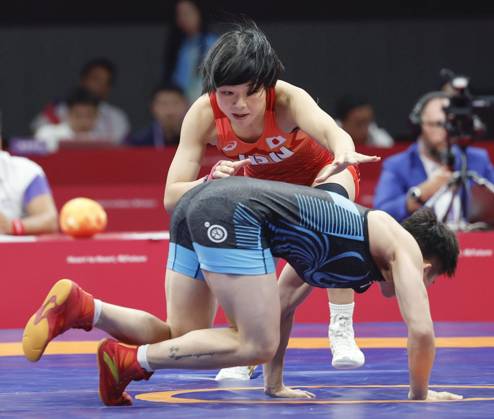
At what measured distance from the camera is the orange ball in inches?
263

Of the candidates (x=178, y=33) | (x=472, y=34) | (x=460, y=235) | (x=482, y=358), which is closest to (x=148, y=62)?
(x=178, y=33)

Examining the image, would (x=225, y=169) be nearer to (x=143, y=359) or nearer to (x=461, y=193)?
(x=143, y=359)

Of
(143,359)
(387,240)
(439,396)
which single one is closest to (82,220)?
(143,359)

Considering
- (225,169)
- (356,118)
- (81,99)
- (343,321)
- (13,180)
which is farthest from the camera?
(81,99)

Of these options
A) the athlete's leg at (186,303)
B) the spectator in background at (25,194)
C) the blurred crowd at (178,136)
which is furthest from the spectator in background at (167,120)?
the athlete's leg at (186,303)

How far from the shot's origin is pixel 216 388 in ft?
15.8

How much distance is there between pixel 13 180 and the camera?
705 centimetres

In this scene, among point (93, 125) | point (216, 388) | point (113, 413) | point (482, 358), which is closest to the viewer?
point (113, 413)

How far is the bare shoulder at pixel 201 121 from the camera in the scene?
4891 mm

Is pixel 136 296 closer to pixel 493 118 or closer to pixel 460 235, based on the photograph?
pixel 460 235

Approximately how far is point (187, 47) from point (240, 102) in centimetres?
590

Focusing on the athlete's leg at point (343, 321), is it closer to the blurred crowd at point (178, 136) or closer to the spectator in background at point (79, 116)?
the blurred crowd at point (178, 136)

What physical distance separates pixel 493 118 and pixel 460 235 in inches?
152

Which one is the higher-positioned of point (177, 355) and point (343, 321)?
point (343, 321)
